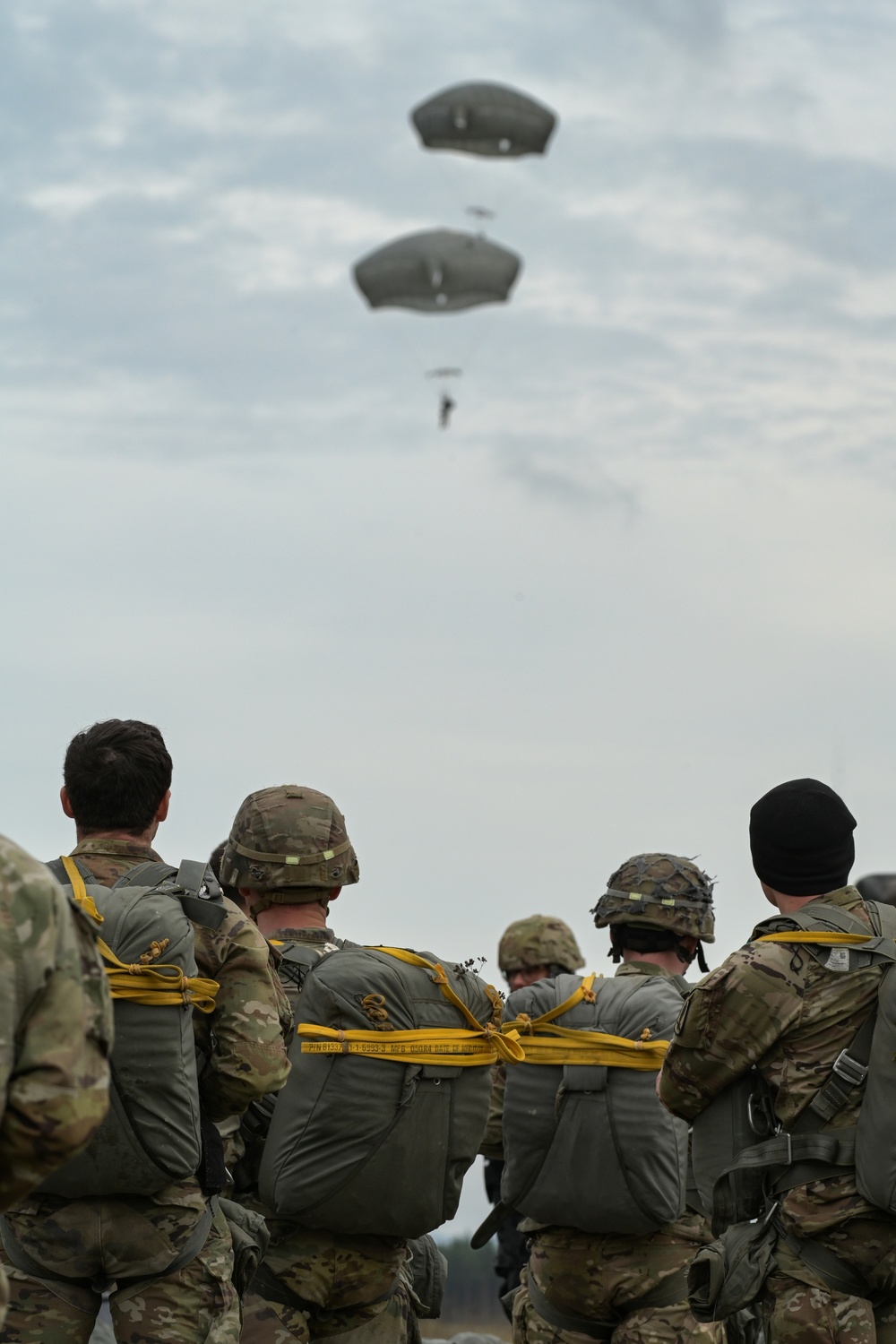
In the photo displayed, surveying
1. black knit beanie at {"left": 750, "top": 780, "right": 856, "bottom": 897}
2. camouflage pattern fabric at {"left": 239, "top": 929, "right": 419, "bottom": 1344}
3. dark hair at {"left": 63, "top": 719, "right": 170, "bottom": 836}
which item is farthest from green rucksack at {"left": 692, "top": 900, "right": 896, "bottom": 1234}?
dark hair at {"left": 63, "top": 719, "right": 170, "bottom": 836}

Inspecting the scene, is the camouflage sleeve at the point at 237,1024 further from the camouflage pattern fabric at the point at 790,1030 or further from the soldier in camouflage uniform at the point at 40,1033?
the soldier in camouflage uniform at the point at 40,1033

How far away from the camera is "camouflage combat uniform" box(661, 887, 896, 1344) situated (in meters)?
5.37

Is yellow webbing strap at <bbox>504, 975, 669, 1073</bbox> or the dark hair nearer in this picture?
the dark hair

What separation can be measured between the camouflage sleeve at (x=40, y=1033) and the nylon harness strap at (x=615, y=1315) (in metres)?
3.88

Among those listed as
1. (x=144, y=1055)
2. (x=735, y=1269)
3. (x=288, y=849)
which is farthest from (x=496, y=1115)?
(x=144, y=1055)

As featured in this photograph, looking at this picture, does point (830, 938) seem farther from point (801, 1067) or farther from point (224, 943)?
point (224, 943)

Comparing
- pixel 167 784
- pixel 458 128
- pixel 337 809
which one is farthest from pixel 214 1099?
pixel 458 128

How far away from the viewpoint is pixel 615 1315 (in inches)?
278

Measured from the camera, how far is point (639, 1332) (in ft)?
22.7

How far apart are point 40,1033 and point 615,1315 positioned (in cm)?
414

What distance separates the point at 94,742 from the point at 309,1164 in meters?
1.62

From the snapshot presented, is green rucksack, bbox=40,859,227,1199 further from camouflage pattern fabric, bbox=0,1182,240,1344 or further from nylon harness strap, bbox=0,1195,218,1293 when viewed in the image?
nylon harness strap, bbox=0,1195,218,1293

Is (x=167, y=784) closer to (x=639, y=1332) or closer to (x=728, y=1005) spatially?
(x=728, y=1005)

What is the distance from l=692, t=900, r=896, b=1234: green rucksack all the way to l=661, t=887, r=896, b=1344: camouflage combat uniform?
0.04 metres
